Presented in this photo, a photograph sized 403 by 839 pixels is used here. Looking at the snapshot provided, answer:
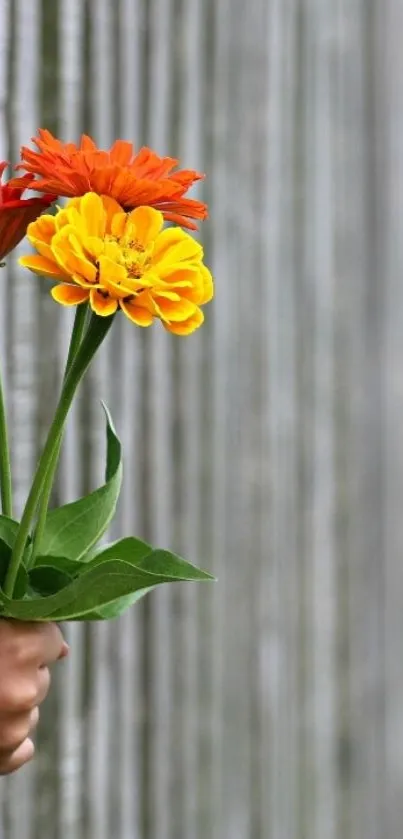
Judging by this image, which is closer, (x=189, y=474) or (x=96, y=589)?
(x=96, y=589)

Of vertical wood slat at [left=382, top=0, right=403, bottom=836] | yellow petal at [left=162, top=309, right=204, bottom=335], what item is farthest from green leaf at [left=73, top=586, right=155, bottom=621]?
vertical wood slat at [left=382, top=0, right=403, bottom=836]

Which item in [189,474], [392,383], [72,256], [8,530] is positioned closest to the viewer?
[72,256]

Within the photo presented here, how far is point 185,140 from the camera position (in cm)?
143

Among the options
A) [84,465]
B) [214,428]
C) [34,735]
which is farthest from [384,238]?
[34,735]

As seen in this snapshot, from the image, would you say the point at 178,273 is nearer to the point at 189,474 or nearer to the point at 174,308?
the point at 174,308

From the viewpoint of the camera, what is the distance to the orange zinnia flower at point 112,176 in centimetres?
58

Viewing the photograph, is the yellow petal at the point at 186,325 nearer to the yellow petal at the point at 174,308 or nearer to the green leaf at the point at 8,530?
the yellow petal at the point at 174,308

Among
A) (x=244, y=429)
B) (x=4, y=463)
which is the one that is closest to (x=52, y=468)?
(x=4, y=463)

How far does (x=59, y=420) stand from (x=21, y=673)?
14 cm

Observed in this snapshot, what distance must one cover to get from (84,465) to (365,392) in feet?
2.85

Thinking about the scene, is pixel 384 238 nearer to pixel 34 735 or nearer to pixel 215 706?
pixel 215 706

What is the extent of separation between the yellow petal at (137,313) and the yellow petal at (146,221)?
38 millimetres

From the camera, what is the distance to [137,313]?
1.84 ft

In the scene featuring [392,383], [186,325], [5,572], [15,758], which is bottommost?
[15,758]
